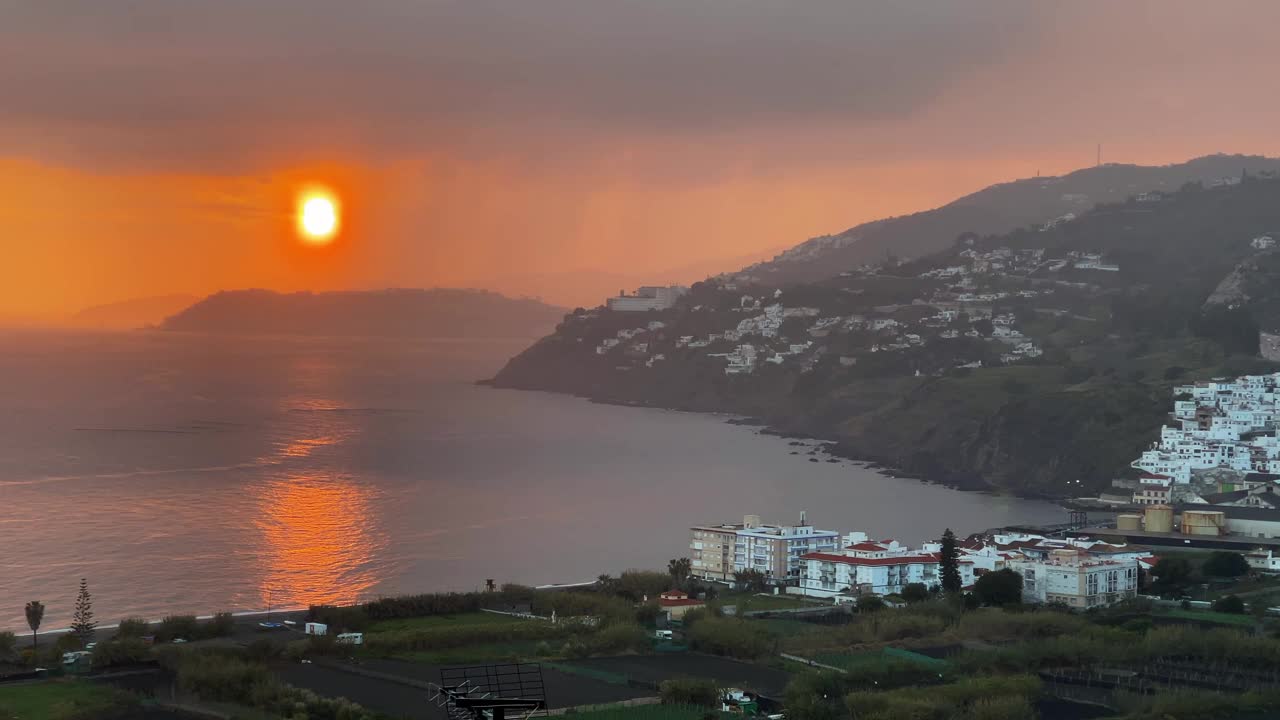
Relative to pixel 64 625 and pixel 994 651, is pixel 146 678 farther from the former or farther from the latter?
pixel 994 651

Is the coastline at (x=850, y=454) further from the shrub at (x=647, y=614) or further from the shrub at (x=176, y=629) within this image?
the shrub at (x=176, y=629)

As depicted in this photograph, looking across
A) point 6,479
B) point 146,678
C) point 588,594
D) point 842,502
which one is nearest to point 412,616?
point 588,594

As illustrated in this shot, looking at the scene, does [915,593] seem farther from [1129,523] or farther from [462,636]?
[1129,523]

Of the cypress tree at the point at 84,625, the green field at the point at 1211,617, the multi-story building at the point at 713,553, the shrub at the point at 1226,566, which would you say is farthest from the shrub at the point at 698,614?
the shrub at the point at 1226,566

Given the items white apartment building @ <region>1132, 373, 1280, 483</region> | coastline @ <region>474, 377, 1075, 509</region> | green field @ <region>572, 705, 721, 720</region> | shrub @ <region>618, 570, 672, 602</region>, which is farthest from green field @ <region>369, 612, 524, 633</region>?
white apartment building @ <region>1132, 373, 1280, 483</region>

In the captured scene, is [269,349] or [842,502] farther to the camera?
[269,349]
